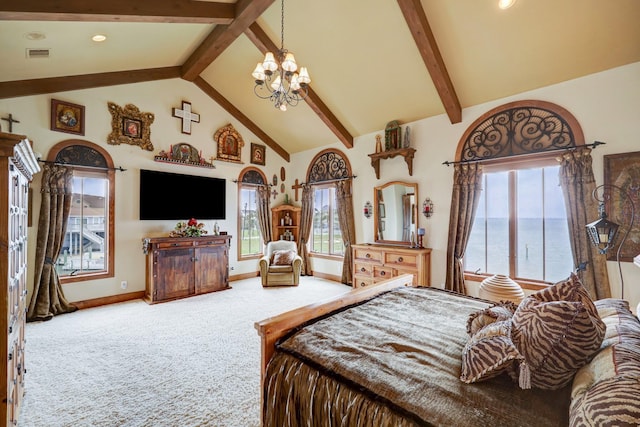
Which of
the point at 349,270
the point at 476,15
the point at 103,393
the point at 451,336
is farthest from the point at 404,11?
the point at 103,393

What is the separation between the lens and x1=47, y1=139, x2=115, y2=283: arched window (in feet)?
13.2

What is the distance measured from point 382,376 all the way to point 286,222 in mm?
5497

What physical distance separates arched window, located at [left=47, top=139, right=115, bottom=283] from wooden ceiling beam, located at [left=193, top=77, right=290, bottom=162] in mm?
2177

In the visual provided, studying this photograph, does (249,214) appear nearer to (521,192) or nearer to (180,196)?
(180,196)

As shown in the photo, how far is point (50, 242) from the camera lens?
372cm

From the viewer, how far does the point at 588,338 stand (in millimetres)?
1024

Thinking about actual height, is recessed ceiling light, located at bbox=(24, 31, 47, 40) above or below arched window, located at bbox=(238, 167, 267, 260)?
above

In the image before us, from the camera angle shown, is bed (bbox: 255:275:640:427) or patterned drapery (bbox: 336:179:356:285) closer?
bed (bbox: 255:275:640:427)

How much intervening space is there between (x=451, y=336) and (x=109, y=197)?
5048mm

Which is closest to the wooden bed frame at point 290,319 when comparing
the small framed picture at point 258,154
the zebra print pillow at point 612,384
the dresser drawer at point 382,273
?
the zebra print pillow at point 612,384

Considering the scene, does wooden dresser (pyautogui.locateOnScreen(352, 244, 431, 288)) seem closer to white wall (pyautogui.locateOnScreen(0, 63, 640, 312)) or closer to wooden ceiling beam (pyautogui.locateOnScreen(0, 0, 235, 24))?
white wall (pyautogui.locateOnScreen(0, 63, 640, 312))

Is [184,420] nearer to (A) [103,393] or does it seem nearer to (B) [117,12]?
(A) [103,393]

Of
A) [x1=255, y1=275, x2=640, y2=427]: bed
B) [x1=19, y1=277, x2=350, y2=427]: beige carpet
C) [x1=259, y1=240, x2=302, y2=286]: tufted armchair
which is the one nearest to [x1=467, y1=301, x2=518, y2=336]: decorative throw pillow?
[x1=255, y1=275, x2=640, y2=427]: bed

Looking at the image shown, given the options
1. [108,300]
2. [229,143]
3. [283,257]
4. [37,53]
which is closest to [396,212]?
[283,257]
